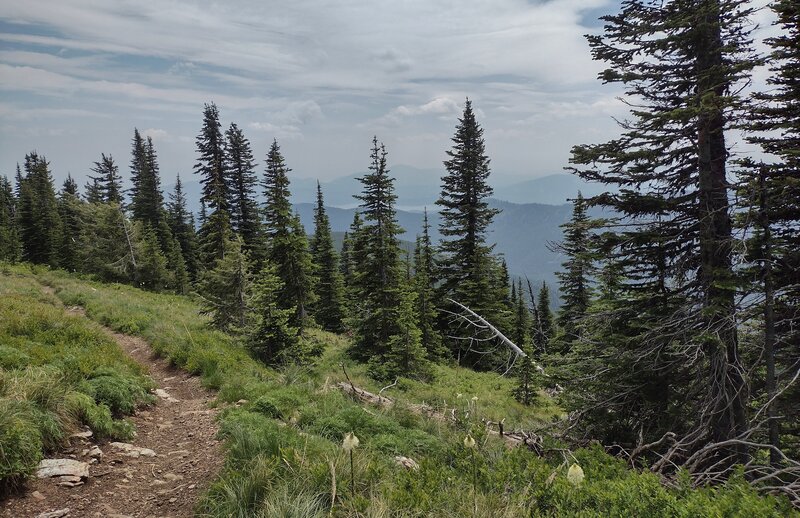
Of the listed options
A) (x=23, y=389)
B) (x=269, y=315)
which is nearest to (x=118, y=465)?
(x=23, y=389)

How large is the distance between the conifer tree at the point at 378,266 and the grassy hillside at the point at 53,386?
530 inches

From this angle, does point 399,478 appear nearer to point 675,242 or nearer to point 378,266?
point 675,242

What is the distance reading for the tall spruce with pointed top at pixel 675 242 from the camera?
725 centimetres

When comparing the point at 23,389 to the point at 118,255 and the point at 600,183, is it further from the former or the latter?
the point at 118,255

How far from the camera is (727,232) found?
7863 mm

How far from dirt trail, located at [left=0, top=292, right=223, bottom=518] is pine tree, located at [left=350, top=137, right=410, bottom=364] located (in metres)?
14.0

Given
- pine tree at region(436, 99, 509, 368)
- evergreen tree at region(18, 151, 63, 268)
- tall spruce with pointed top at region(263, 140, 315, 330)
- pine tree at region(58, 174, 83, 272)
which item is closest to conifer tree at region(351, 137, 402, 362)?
tall spruce with pointed top at region(263, 140, 315, 330)

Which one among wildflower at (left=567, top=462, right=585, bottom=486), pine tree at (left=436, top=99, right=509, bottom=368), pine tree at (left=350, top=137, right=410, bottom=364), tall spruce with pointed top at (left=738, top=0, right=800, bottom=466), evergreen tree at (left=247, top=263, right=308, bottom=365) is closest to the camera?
wildflower at (left=567, top=462, right=585, bottom=486)

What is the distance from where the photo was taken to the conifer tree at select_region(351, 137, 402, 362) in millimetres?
21312

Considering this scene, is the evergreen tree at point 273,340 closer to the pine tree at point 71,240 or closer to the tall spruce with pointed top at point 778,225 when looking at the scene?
the tall spruce with pointed top at point 778,225

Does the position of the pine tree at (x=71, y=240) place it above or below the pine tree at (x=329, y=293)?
above

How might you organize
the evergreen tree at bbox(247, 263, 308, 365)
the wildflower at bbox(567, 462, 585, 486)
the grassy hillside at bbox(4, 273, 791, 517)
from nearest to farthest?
the wildflower at bbox(567, 462, 585, 486)
the grassy hillside at bbox(4, 273, 791, 517)
the evergreen tree at bbox(247, 263, 308, 365)

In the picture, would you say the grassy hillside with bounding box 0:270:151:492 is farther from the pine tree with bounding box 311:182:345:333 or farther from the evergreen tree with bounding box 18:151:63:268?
the evergreen tree with bounding box 18:151:63:268

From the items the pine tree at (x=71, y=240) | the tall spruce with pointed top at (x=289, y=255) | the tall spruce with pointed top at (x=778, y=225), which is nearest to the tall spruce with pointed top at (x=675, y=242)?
the tall spruce with pointed top at (x=778, y=225)
